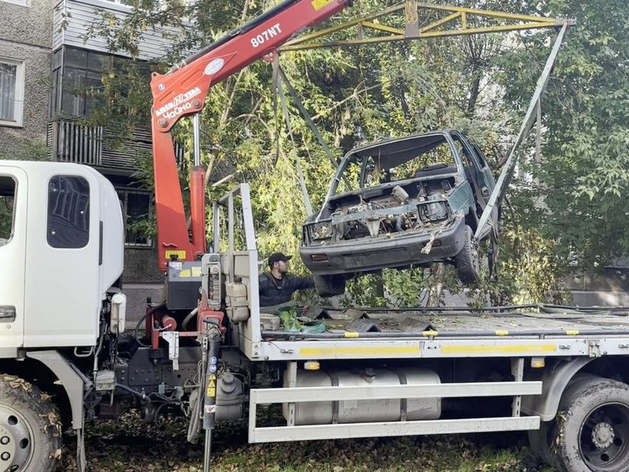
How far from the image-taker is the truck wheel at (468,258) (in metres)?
6.49

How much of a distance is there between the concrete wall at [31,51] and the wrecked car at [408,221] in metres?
10.1

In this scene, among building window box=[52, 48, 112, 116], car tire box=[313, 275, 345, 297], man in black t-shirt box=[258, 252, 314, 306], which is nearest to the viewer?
man in black t-shirt box=[258, 252, 314, 306]

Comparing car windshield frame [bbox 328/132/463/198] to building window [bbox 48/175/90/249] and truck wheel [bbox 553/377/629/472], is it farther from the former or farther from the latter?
building window [bbox 48/175/90/249]

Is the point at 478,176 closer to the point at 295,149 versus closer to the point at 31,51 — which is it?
the point at 295,149

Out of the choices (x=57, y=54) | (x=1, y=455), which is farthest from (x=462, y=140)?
(x=57, y=54)

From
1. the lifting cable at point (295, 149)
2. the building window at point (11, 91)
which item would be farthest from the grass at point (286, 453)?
the building window at point (11, 91)

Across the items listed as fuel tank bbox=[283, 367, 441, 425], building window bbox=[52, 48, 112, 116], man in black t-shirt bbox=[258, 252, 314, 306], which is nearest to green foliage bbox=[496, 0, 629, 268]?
man in black t-shirt bbox=[258, 252, 314, 306]

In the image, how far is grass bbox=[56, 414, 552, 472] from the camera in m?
5.89

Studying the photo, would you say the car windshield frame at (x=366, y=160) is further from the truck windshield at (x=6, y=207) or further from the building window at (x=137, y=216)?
the building window at (x=137, y=216)

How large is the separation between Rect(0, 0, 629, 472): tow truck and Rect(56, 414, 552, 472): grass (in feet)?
1.51

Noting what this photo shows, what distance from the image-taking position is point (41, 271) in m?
4.80

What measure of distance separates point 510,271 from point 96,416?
311 inches

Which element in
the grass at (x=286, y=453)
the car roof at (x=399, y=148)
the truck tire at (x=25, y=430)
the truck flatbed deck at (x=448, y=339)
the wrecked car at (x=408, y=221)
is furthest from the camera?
the car roof at (x=399, y=148)

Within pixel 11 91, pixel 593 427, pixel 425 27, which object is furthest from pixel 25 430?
pixel 11 91
